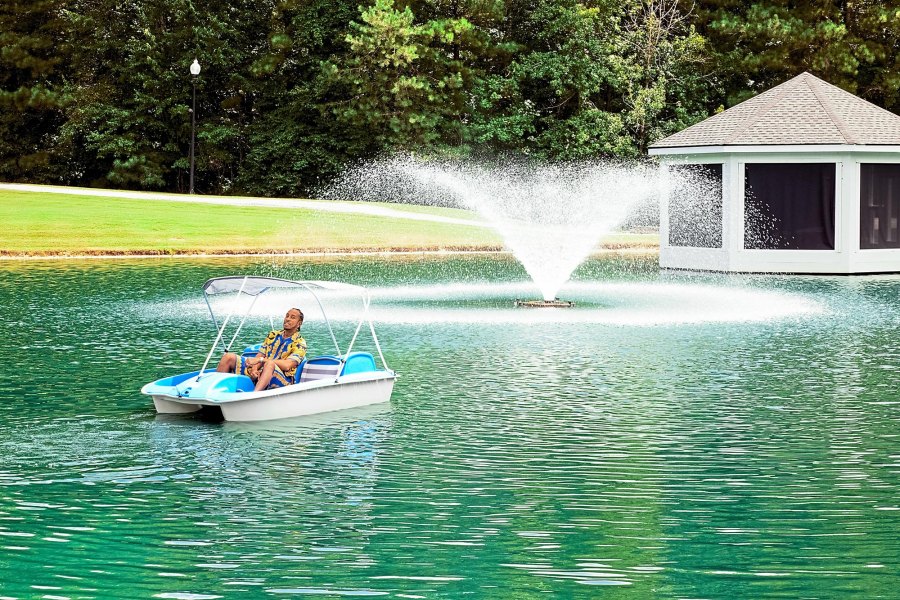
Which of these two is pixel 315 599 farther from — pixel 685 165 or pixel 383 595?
pixel 685 165

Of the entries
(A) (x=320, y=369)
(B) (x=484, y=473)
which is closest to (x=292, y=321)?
(A) (x=320, y=369)

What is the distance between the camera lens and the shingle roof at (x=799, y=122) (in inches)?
1361

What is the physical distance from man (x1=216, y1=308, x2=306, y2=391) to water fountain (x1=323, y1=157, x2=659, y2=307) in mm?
32840

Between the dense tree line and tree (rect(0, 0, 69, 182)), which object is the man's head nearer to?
the dense tree line

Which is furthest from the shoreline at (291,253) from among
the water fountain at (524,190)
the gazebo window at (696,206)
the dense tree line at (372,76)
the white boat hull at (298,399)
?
the white boat hull at (298,399)

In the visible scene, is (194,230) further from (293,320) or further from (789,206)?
(293,320)

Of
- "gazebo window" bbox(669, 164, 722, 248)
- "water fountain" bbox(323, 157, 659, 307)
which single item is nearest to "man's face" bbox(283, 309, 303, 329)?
"gazebo window" bbox(669, 164, 722, 248)

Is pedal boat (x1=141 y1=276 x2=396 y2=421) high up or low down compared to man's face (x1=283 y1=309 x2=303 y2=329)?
down

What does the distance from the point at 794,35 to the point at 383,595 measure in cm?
5228

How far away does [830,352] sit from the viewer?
19.3 metres

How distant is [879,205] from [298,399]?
24.3 m

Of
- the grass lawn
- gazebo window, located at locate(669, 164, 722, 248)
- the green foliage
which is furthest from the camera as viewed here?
the green foliage

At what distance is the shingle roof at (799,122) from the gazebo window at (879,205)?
86 centimetres

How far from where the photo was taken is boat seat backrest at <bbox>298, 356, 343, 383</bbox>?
597 inches
